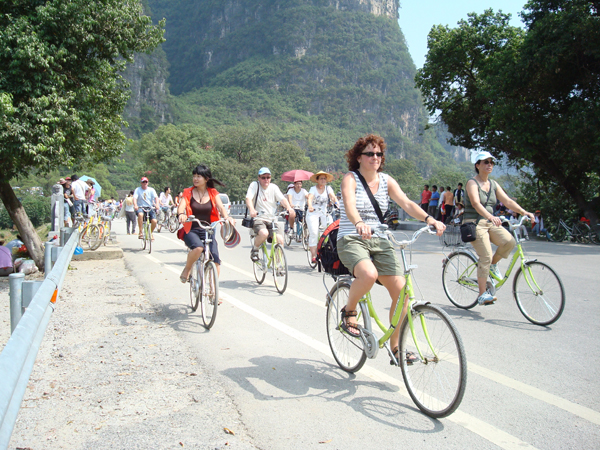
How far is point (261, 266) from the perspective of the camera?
8.50m

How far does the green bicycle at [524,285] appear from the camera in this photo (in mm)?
5801

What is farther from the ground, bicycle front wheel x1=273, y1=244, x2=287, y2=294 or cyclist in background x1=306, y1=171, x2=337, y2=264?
cyclist in background x1=306, y1=171, x2=337, y2=264

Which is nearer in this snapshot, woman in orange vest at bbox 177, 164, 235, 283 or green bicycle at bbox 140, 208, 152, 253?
woman in orange vest at bbox 177, 164, 235, 283

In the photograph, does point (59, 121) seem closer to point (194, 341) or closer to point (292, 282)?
point (292, 282)

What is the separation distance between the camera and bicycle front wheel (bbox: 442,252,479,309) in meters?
6.58

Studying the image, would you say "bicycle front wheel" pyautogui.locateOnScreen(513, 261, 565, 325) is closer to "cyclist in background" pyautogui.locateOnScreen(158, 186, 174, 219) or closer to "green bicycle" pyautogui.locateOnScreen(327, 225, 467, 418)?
"green bicycle" pyautogui.locateOnScreen(327, 225, 467, 418)

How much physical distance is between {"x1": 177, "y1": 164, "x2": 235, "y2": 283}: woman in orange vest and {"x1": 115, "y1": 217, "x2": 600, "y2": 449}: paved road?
81 centimetres

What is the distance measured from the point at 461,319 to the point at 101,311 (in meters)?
4.56

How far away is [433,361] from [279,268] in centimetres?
464

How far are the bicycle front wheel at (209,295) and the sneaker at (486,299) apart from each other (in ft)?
10.5

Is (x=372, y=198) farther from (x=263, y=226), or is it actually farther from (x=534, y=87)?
(x=534, y=87)

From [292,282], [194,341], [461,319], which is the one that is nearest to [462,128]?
[292,282]

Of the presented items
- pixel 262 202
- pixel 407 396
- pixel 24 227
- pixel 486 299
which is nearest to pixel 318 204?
Result: pixel 262 202

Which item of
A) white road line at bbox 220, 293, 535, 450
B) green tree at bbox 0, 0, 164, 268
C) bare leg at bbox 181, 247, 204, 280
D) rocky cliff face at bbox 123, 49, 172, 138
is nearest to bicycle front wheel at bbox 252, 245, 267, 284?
white road line at bbox 220, 293, 535, 450
